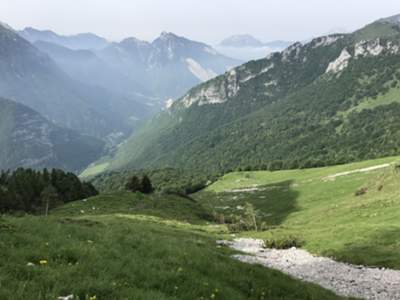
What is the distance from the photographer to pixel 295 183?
15075 cm

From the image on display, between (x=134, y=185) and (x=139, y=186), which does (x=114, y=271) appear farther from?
(x=134, y=185)

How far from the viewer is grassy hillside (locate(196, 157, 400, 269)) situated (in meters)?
41.6

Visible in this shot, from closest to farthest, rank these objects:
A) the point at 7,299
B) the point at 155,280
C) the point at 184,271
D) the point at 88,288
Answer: the point at 7,299 < the point at 88,288 < the point at 155,280 < the point at 184,271

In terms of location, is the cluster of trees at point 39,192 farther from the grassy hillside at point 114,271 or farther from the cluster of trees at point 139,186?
the grassy hillside at point 114,271

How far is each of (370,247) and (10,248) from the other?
33085 millimetres

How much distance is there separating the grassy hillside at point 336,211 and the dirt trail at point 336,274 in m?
2.03

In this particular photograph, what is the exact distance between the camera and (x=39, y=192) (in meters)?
135

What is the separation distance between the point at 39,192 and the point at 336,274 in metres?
116

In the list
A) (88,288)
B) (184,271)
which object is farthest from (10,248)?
(184,271)

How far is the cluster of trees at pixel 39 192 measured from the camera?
119 m

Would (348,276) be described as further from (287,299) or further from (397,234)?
(287,299)

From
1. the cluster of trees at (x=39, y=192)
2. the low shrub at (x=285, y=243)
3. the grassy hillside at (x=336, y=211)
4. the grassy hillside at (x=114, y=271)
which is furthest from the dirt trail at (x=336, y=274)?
the cluster of trees at (x=39, y=192)

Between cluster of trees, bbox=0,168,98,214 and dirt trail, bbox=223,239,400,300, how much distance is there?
2915 inches

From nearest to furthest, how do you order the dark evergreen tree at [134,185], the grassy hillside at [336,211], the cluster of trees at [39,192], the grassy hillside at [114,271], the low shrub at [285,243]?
the grassy hillside at [114,271] < the grassy hillside at [336,211] < the low shrub at [285,243] < the cluster of trees at [39,192] < the dark evergreen tree at [134,185]
